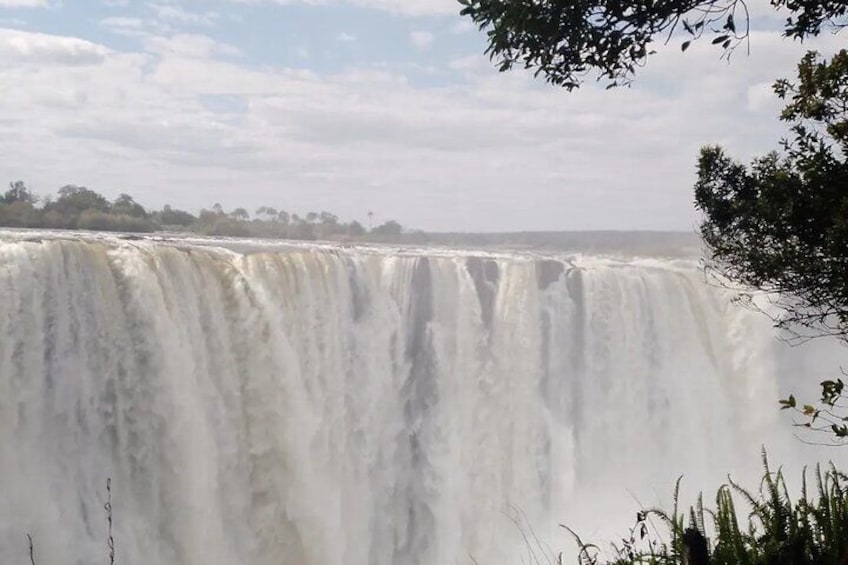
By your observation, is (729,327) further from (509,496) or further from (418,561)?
(418,561)

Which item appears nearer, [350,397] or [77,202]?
[350,397]

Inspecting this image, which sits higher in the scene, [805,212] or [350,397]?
[805,212]

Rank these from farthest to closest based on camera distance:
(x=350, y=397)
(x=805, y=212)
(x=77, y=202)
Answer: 1. (x=77, y=202)
2. (x=350, y=397)
3. (x=805, y=212)

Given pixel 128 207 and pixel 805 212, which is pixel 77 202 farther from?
pixel 805 212

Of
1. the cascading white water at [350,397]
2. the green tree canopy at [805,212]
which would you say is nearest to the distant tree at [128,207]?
the cascading white water at [350,397]

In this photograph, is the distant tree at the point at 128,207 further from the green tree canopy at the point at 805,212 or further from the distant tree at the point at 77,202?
the green tree canopy at the point at 805,212

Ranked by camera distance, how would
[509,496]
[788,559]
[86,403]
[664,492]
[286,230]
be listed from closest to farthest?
1. [788,559]
2. [86,403]
3. [509,496]
4. [664,492]
5. [286,230]

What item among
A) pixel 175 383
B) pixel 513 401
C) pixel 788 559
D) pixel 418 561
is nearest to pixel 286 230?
pixel 513 401

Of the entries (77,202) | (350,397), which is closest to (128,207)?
(77,202)

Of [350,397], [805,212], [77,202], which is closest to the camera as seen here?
[805,212]
